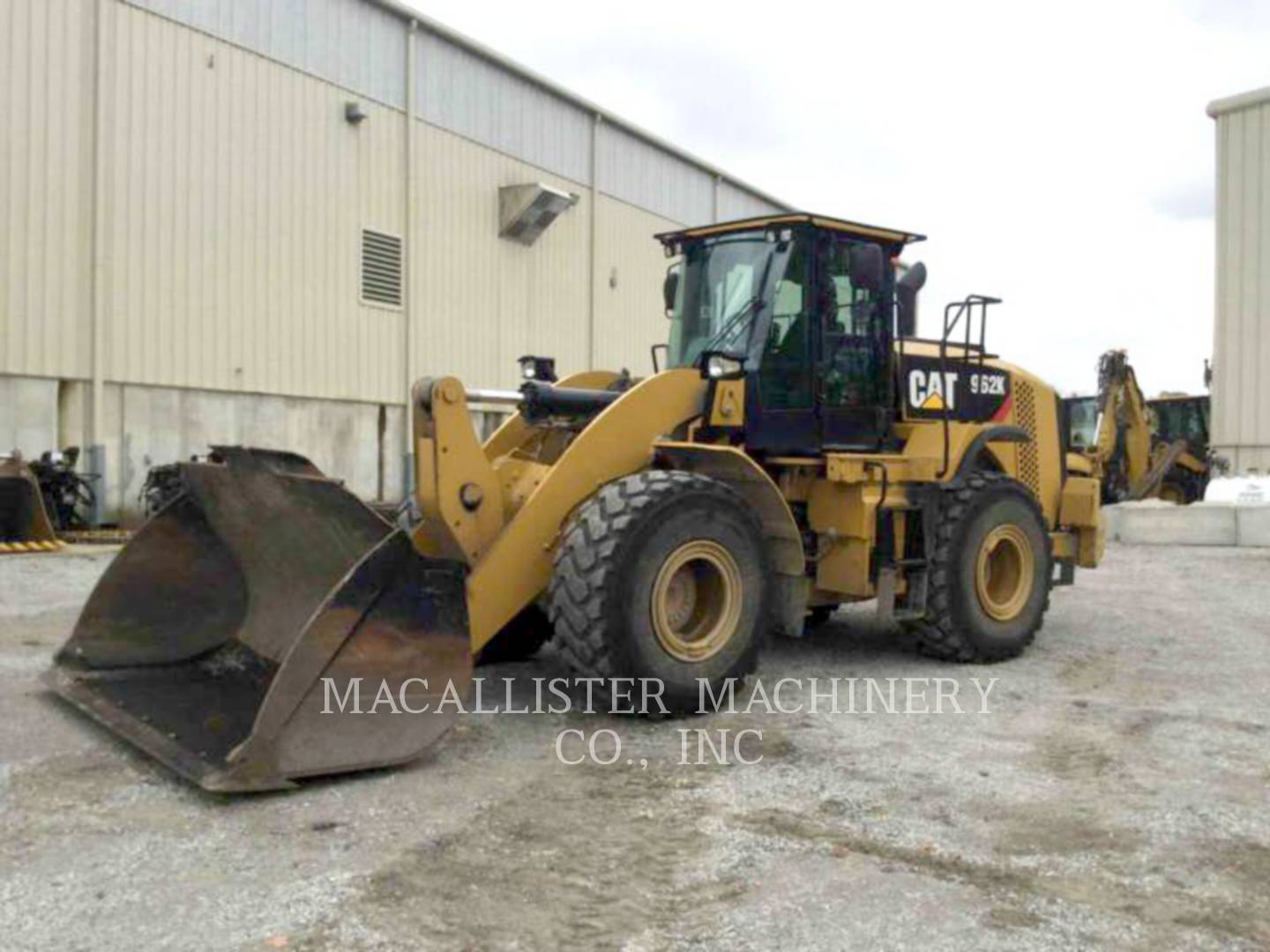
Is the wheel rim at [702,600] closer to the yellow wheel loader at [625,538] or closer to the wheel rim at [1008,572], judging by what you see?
the yellow wheel loader at [625,538]

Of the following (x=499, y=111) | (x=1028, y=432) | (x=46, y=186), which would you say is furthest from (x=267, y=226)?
(x=1028, y=432)

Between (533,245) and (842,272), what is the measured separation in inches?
613

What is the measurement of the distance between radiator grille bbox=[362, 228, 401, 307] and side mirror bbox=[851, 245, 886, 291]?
13026mm

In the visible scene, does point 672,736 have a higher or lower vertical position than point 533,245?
lower

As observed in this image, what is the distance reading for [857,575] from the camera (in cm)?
693

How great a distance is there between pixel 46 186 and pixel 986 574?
1206 cm

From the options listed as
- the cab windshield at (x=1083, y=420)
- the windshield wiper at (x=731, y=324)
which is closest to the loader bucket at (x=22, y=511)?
the windshield wiper at (x=731, y=324)

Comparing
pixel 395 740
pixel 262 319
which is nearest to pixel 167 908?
pixel 395 740

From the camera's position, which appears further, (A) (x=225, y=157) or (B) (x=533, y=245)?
(B) (x=533, y=245)

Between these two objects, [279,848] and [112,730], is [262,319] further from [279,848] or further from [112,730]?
[279,848]

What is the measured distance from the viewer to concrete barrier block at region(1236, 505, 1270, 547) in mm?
17000

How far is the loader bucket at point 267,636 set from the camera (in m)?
4.49

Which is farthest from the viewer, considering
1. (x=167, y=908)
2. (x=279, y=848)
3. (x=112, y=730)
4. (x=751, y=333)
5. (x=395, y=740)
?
(x=751, y=333)

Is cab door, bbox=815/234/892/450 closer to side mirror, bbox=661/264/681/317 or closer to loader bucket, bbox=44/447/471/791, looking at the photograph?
side mirror, bbox=661/264/681/317
